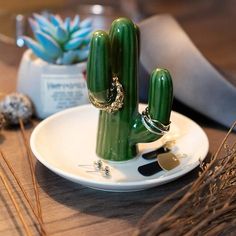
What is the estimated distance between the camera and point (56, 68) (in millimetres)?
702

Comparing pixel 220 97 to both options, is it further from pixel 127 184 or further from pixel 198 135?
pixel 127 184

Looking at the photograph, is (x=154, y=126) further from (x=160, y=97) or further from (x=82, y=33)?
(x=82, y=33)

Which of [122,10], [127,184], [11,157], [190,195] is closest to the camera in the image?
Answer: [190,195]

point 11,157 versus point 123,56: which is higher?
point 123,56

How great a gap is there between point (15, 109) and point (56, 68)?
84mm

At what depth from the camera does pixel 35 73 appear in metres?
0.71

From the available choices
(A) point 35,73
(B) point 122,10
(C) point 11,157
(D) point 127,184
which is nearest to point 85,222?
(D) point 127,184

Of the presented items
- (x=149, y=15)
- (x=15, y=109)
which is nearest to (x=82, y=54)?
(x=15, y=109)

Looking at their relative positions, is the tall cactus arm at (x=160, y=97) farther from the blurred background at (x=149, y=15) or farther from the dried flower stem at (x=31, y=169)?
the blurred background at (x=149, y=15)

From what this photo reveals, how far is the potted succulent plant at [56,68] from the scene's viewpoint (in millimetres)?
698

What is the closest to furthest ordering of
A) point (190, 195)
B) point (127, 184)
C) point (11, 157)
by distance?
point (190, 195) < point (127, 184) < point (11, 157)

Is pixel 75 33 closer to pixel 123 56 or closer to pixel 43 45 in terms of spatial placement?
pixel 43 45

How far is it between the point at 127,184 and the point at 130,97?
4.2 inches

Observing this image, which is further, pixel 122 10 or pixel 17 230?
pixel 122 10
